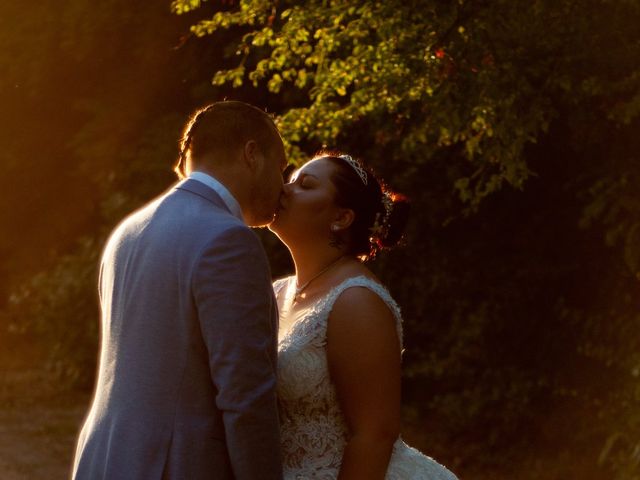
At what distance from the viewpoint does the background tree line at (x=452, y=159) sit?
8422mm

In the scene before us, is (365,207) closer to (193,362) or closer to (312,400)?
(312,400)

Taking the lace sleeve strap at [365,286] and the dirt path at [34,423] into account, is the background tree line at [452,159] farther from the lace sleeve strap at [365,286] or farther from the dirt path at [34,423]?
the lace sleeve strap at [365,286]

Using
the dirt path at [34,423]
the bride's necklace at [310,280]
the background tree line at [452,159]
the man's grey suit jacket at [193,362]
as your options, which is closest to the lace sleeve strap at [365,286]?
the bride's necklace at [310,280]

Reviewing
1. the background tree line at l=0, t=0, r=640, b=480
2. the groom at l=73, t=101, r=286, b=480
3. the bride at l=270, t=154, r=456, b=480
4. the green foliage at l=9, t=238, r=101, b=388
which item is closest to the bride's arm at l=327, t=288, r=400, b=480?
the bride at l=270, t=154, r=456, b=480

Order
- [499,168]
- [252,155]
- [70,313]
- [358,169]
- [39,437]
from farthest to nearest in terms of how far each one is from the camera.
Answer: [70,313] < [39,437] < [499,168] < [358,169] < [252,155]

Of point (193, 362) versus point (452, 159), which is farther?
point (452, 159)

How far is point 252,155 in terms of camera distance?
10.6ft

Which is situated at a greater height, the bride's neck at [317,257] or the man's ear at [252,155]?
the man's ear at [252,155]

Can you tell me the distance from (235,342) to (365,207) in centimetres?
107

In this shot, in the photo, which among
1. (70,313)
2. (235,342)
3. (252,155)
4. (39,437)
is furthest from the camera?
(70,313)

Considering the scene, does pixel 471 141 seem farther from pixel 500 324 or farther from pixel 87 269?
pixel 87 269

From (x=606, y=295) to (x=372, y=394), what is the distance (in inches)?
281

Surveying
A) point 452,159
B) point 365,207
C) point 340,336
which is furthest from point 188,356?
point 452,159

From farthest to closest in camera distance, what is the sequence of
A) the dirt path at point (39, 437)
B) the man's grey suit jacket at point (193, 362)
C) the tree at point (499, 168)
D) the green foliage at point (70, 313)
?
the green foliage at point (70, 313) < the dirt path at point (39, 437) < the tree at point (499, 168) < the man's grey suit jacket at point (193, 362)
